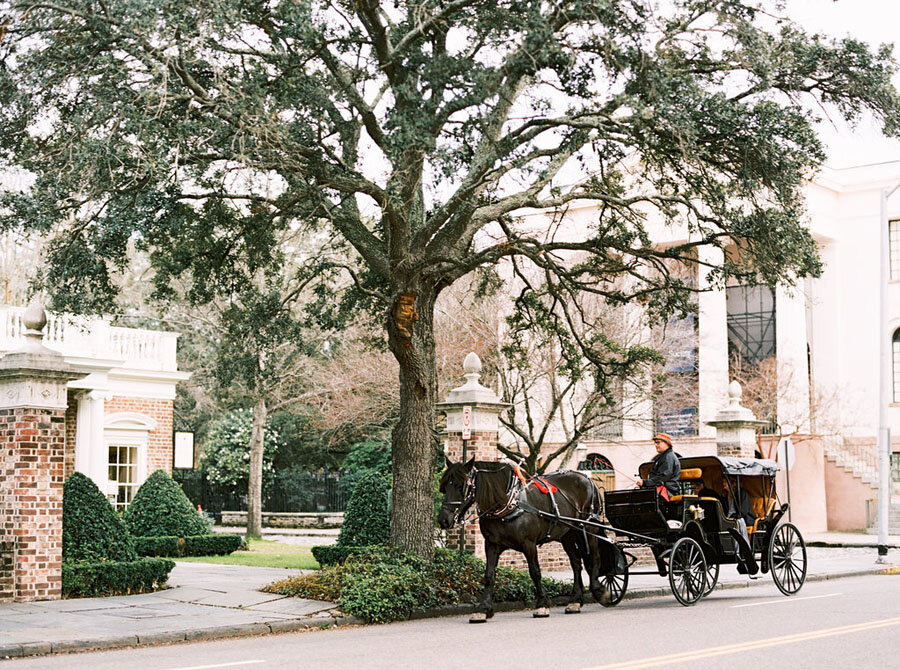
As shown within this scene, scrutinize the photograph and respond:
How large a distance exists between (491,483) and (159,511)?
1323 centimetres

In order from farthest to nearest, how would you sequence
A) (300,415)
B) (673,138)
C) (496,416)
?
(300,415) < (496,416) < (673,138)

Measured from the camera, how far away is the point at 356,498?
19.7 metres

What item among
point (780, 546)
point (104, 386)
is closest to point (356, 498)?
point (780, 546)

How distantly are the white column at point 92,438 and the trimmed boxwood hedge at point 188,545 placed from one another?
5678 mm

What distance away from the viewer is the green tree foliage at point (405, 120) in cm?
1287

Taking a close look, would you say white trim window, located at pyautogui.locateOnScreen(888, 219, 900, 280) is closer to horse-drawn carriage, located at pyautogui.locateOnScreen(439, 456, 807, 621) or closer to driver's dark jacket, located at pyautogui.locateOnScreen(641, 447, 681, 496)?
horse-drawn carriage, located at pyautogui.locateOnScreen(439, 456, 807, 621)

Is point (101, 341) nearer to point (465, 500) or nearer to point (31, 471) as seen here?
point (31, 471)

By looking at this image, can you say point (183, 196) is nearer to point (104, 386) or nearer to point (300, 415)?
point (104, 386)

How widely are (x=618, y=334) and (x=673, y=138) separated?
52.3 ft

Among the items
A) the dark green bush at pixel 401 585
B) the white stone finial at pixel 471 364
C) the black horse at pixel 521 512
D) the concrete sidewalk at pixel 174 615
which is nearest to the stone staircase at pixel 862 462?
the concrete sidewalk at pixel 174 615

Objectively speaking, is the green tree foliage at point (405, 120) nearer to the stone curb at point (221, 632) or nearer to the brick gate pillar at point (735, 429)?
the stone curb at point (221, 632)

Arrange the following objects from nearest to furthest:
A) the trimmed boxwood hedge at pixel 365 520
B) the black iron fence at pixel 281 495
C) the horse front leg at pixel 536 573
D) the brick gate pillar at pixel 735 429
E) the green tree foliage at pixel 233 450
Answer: the horse front leg at pixel 536 573 < the trimmed boxwood hedge at pixel 365 520 < the brick gate pillar at pixel 735 429 < the green tree foliage at pixel 233 450 < the black iron fence at pixel 281 495

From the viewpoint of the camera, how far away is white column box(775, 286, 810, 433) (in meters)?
37.0

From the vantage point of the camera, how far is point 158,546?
2381 centimetres
